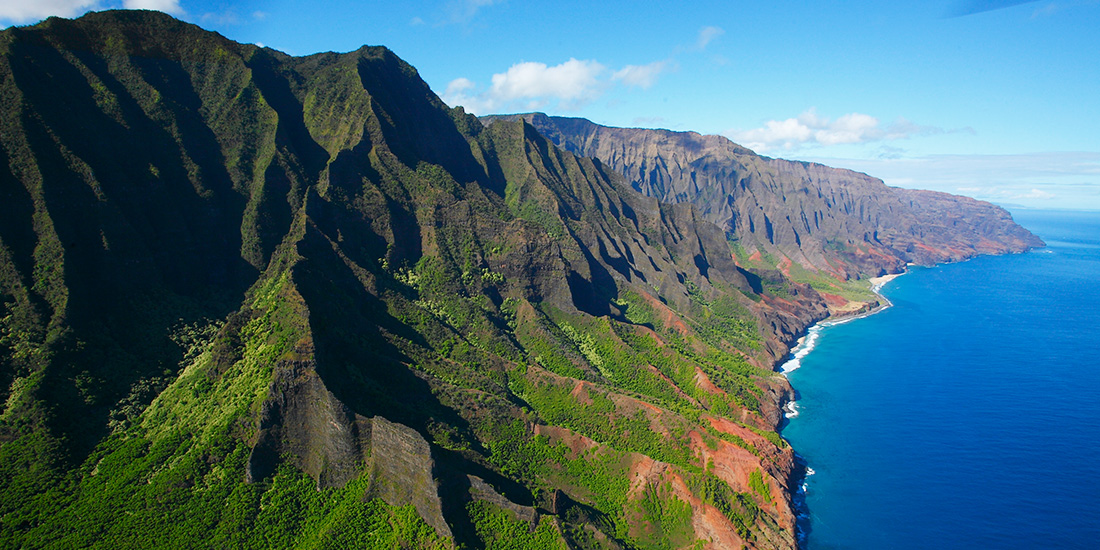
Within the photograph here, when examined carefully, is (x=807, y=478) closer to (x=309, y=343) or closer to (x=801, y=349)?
(x=801, y=349)

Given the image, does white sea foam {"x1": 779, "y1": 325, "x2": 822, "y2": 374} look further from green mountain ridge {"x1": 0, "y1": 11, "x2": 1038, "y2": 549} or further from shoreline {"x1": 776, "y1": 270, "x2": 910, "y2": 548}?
green mountain ridge {"x1": 0, "y1": 11, "x2": 1038, "y2": 549}

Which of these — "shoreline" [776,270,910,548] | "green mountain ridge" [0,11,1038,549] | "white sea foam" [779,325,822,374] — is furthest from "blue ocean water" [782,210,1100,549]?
"green mountain ridge" [0,11,1038,549]

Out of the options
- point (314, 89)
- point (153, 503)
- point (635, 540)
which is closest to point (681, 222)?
point (314, 89)

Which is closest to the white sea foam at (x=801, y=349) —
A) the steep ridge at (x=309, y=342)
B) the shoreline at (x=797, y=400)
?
the shoreline at (x=797, y=400)

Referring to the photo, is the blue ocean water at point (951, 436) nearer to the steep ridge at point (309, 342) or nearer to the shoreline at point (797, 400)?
the shoreline at point (797, 400)

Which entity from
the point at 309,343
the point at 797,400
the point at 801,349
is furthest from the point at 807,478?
the point at 309,343

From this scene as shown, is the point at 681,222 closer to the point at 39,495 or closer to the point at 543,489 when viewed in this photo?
the point at 543,489
